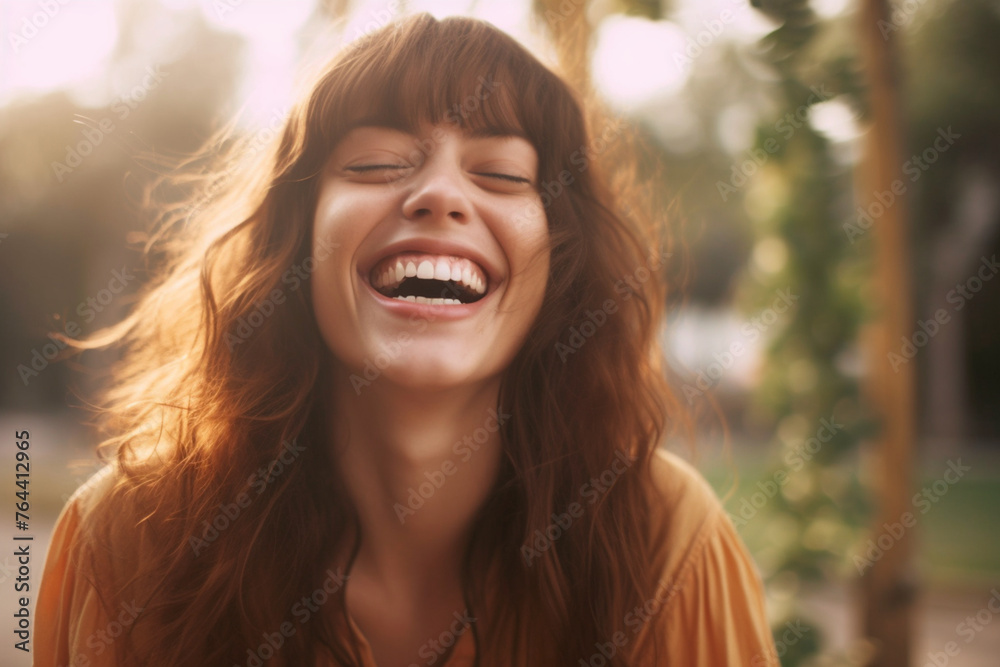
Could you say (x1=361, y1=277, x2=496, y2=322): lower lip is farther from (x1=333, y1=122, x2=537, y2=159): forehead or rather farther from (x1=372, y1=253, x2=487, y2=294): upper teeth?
(x1=333, y1=122, x2=537, y2=159): forehead

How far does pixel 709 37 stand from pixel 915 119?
9048 mm

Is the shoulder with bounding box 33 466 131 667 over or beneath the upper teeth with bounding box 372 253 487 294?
beneath

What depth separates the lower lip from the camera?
1.36 metres

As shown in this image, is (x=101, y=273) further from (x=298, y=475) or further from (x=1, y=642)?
(x=298, y=475)

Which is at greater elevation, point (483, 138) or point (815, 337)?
point (483, 138)

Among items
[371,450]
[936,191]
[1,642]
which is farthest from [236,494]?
[936,191]

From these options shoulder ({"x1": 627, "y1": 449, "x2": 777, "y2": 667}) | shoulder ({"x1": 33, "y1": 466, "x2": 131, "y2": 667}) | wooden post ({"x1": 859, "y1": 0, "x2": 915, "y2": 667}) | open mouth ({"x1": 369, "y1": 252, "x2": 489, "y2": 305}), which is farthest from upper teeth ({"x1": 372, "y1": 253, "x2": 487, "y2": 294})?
wooden post ({"x1": 859, "y1": 0, "x2": 915, "y2": 667})

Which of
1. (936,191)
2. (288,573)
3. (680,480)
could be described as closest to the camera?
(288,573)

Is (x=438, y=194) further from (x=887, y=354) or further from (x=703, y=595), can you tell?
(x=887, y=354)

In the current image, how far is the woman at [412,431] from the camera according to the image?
140 centimetres

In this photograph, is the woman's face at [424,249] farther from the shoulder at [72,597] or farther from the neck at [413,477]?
the shoulder at [72,597]

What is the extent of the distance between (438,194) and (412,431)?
53 cm

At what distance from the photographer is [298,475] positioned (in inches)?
62.1

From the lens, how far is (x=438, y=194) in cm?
133
